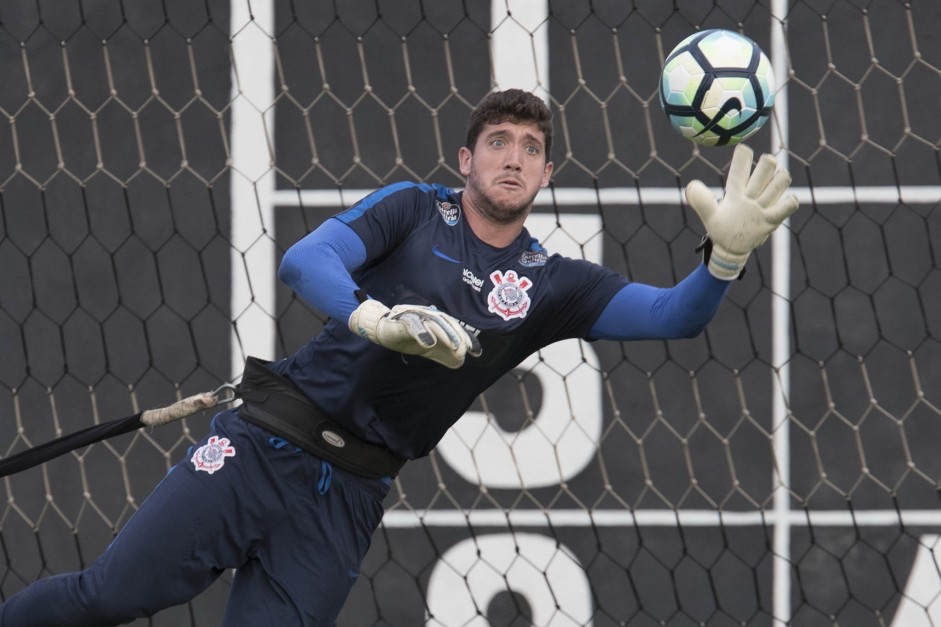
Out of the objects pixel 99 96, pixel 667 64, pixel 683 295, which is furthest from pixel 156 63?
pixel 683 295

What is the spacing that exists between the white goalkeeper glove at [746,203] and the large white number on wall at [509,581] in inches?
75.9

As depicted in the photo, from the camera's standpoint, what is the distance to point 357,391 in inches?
141

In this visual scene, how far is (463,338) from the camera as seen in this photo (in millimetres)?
3045

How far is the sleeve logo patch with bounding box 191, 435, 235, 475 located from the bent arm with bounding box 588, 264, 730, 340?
958mm

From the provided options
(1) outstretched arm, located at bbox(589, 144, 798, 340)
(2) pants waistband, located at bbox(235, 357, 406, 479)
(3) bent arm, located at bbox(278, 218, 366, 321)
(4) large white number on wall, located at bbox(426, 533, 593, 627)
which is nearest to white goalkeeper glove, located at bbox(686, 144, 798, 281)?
(1) outstretched arm, located at bbox(589, 144, 798, 340)

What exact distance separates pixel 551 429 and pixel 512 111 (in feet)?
5.30

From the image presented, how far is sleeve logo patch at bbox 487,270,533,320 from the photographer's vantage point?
361cm

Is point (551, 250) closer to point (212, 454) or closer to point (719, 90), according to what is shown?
point (719, 90)

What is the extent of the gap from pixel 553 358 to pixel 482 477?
1.58 ft

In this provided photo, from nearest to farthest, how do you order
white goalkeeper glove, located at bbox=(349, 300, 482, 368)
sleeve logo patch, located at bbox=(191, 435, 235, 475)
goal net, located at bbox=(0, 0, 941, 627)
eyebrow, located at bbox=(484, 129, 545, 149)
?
white goalkeeper glove, located at bbox=(349, 300, 482, 368) → sleeve logo patch, located at bbox=(191, 435, 235, 475) → eyebrow, located at bbox=(484, 129, 545, 149) → goal net, located at bbox=(0, 0, 941, 627)

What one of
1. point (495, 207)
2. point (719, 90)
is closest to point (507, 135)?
point (495, 207)

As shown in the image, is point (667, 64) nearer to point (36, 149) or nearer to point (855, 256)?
point (855, 256)

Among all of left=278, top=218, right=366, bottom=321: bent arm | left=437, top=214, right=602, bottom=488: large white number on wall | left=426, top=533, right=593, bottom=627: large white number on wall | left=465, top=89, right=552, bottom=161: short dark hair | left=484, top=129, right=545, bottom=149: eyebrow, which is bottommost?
left=426, top=533, right=593, bottom=627: large white number on wall

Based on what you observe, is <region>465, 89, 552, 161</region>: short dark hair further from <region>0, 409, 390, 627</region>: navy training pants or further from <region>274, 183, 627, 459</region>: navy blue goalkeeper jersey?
<region>0, 409, 390, 627</region>: navy training pants
